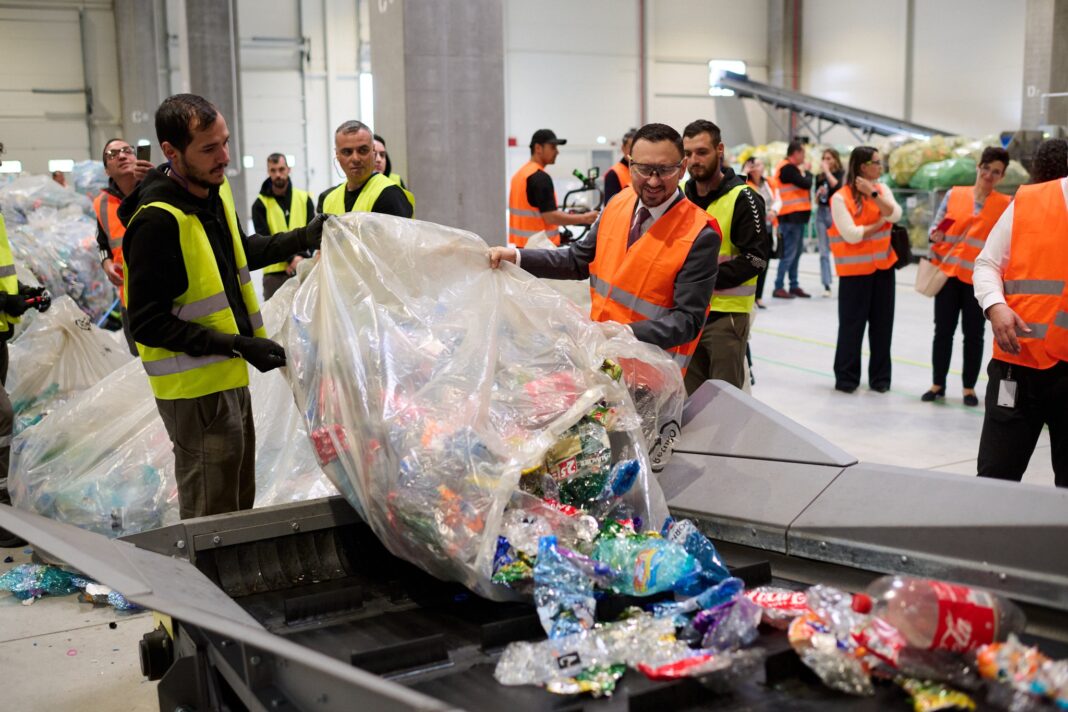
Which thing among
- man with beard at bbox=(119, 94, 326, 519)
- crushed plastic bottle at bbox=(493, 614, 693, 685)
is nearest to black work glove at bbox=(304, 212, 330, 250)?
man with beard at bbox=(119, 94, 326, 519)

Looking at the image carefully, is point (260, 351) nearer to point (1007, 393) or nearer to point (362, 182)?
point (362, 182)

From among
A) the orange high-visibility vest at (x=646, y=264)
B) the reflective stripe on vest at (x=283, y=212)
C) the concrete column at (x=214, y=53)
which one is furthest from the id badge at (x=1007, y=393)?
the concrete column at (x=214, y=53)

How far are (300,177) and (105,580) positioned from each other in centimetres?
2015

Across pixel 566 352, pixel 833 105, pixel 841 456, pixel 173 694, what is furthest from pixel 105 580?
pixel 833 105

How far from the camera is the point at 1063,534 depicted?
6.78ft

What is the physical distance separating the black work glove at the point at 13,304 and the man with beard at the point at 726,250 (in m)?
2.87

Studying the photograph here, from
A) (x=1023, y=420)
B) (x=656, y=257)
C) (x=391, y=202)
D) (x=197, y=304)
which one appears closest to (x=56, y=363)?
(x=391, y=202)

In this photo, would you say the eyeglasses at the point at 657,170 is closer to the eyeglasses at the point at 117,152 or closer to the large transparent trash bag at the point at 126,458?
the large transparent trash bag at the point at 126,458

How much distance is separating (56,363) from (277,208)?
88.7 inches

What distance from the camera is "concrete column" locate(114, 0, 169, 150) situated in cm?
1986

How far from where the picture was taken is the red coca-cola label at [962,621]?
1.80 metres

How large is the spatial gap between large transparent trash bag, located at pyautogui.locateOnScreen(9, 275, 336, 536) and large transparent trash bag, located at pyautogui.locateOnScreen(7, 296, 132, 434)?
2.71ft

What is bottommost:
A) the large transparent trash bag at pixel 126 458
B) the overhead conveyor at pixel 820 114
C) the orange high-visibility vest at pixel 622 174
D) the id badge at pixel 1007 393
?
the large transparent trash bag at pixel 126 458

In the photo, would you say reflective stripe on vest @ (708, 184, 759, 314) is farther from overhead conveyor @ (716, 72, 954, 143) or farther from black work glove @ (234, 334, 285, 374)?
overhead conveyor @ (716, 72, 954, 143)
